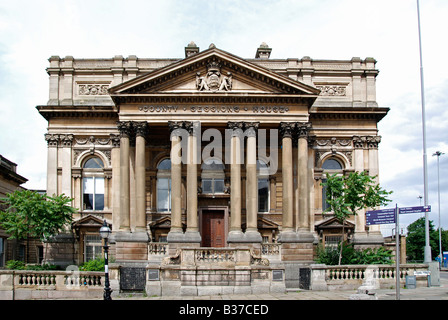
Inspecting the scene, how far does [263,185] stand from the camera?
40.2m

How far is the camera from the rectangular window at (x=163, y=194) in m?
40.1

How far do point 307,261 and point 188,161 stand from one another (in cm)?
1014

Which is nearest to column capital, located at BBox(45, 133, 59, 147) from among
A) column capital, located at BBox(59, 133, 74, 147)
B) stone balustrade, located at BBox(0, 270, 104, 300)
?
column capital, located at BBox(59, 133, 74, 147)

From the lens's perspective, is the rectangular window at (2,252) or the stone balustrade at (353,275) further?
the rectangular window at (2,252)

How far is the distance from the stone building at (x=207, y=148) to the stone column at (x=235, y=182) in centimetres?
7

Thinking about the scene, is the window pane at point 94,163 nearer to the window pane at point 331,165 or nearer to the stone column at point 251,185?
the stone column at point 251,185

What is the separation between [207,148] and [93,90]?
9.73 m

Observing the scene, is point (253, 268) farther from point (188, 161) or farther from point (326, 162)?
point (326, 162)

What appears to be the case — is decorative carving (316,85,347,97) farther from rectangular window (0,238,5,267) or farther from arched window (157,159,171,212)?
rectangular window (0,238,5,267)

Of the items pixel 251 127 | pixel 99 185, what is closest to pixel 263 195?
pixel 251 127

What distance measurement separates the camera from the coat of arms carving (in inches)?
1441

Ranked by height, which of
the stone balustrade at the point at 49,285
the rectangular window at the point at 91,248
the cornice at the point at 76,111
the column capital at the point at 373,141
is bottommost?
the stone balustrade at the point at 49,285

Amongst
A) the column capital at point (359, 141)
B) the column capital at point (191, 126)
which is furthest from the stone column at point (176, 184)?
the column capital at point (359, 141)

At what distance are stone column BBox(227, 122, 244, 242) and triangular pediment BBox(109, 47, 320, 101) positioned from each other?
258 centimetres
